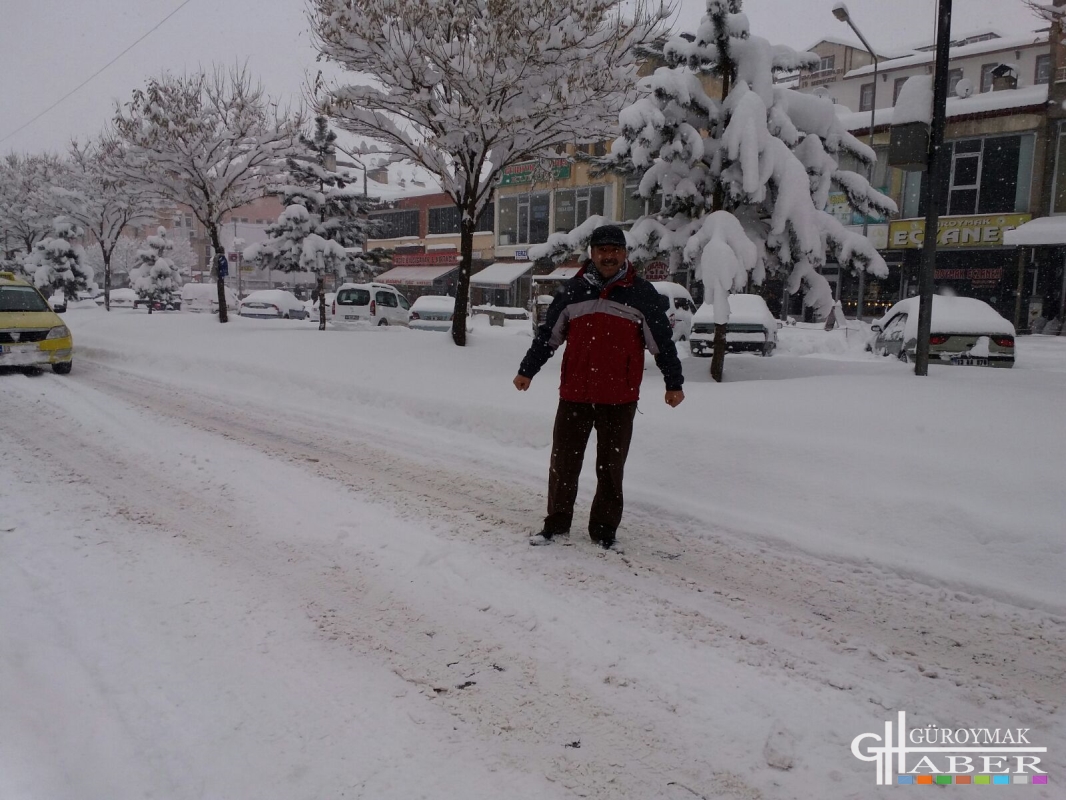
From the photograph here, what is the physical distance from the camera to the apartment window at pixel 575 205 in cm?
3791

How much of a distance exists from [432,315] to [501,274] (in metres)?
18.6

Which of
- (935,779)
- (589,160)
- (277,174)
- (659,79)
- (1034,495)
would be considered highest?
(277,174)

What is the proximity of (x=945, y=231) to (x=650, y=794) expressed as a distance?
98.4 feet

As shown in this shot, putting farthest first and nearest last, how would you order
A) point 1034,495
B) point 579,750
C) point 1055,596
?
point 1034,495
point 1055,596
point 579,750

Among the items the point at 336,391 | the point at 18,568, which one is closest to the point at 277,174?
the point at 336,391

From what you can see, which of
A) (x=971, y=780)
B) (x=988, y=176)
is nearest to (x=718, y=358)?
(x=971, y=780)

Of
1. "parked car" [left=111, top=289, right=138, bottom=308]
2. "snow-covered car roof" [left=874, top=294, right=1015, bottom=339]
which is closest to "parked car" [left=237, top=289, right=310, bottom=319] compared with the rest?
"parked car" [left=111, top=289, right=138, bottom=308]

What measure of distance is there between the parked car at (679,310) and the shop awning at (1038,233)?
14471mm

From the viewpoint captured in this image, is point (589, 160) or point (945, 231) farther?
point (945, 231)

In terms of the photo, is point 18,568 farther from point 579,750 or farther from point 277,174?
point 277,174

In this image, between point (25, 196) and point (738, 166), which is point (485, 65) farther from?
point (25, 196)

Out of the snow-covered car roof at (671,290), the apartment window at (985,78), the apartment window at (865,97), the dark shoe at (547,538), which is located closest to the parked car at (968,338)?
the snow-covered car roof at (671,290)

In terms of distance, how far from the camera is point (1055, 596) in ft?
11.8

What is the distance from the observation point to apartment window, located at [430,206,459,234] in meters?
47.1
